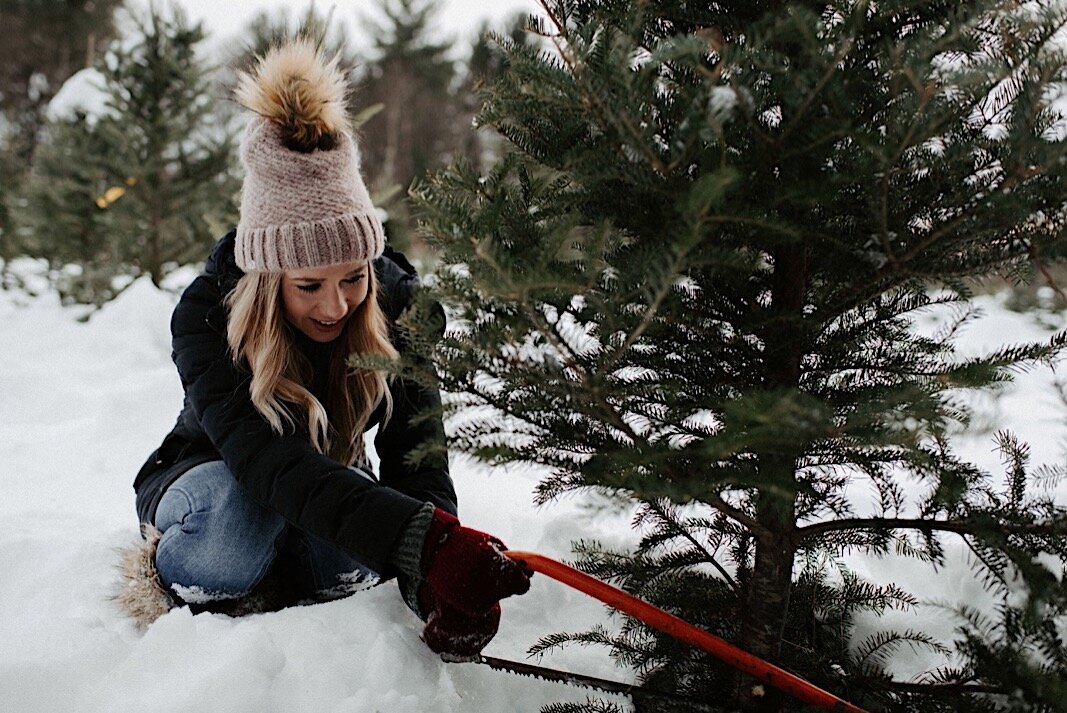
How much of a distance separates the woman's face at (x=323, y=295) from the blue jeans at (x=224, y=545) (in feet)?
1.66

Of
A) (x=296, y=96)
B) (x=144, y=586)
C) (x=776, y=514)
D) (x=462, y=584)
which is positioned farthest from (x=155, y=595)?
(x=776, y=514)

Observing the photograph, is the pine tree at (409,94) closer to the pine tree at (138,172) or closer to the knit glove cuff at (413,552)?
the pine tree at (138,172)

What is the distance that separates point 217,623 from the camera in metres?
1.85

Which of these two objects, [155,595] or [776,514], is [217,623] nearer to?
[155,595]

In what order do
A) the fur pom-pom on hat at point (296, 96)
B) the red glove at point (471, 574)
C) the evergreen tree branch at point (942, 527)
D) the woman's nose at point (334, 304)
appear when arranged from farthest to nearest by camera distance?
1. the woman's nose at point (334, 304)
2. the fur pom-pom on hat at point (296, 96)
3. the red glove at point (471, 574)
4. the evergreen tree branch at point (942, 527)

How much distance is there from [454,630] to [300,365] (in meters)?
0.93

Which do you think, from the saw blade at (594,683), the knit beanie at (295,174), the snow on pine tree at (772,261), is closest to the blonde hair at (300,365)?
the knit beanie at (295,174)

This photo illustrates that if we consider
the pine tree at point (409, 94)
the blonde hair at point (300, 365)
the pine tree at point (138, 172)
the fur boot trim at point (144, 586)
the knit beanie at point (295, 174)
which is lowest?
the fur boot trim at point (144, 586)

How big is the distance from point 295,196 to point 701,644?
1.47 m

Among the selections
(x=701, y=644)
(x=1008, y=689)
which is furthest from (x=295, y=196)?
(x=1008, y=689)

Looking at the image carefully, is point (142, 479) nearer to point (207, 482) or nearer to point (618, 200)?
point (207, 482)

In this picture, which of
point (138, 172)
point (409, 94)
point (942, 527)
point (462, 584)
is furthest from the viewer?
point (409, 94)

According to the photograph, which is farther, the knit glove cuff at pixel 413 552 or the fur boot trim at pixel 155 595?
the fur boot trim at pixel 155 595

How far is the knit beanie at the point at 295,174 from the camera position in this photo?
6.66 ft
